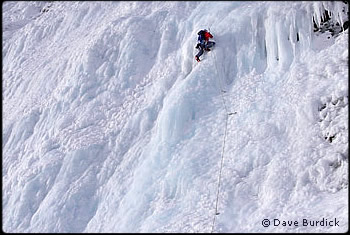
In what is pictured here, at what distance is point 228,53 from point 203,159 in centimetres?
313

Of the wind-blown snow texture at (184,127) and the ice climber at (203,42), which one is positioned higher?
the ice climber at (203,42)

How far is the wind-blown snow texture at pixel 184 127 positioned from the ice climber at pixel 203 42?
22cm

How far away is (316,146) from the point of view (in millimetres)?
9477

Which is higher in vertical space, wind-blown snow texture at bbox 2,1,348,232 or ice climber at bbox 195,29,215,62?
ice climber at bbox 195,29,215,62

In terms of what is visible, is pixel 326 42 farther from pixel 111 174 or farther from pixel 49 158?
pixel 49 158

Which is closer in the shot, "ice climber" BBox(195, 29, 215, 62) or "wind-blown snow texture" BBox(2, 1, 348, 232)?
"wind-blown snow texture" BBox(2, 1, 348, 232)

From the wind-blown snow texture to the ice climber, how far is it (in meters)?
0.22

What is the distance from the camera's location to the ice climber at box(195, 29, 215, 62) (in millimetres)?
11859

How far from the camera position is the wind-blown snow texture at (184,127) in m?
9.49

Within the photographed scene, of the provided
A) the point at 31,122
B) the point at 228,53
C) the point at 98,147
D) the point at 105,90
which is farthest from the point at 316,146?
the point at 31,122

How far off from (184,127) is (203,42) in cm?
245

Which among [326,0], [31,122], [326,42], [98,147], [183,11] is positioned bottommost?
[98,147]

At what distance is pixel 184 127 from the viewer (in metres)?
11.4

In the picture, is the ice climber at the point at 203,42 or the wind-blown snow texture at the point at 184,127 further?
the ice climber at the point at 203,42
